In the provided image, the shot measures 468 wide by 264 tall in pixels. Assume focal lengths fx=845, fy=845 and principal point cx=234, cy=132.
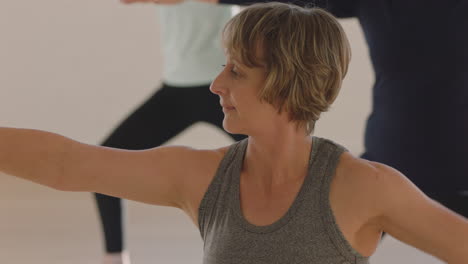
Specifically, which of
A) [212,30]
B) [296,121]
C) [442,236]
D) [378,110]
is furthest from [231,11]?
[442,236]

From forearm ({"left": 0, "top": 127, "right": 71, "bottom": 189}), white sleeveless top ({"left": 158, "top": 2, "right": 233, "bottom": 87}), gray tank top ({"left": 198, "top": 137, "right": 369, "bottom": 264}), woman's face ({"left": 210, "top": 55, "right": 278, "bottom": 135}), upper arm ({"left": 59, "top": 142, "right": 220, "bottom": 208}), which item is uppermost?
woman's face ({"left": 210, "top": 55, "right": 278, "bottom": 135})

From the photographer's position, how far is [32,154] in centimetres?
130

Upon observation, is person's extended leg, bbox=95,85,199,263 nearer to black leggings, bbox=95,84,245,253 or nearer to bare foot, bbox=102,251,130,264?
black leggings, bbox=95,84,245,253

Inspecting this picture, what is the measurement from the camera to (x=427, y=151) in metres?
2.02

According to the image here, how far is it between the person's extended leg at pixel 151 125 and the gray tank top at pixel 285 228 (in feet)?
4.15

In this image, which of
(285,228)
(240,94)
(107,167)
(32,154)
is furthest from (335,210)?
(32,154)

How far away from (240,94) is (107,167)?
9.5 inches

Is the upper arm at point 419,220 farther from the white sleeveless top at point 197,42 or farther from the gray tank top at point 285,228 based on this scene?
the white sleeveless top at point 197,42

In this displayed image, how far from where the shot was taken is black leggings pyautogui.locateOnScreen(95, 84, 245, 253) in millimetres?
2617

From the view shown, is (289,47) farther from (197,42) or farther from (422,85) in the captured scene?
(197,42)

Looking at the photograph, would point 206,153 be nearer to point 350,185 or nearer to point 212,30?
point 350,185

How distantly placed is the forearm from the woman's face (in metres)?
0.26

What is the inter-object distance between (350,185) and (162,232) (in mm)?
2702

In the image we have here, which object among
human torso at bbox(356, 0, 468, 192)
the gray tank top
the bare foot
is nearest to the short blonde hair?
the gray tank top
